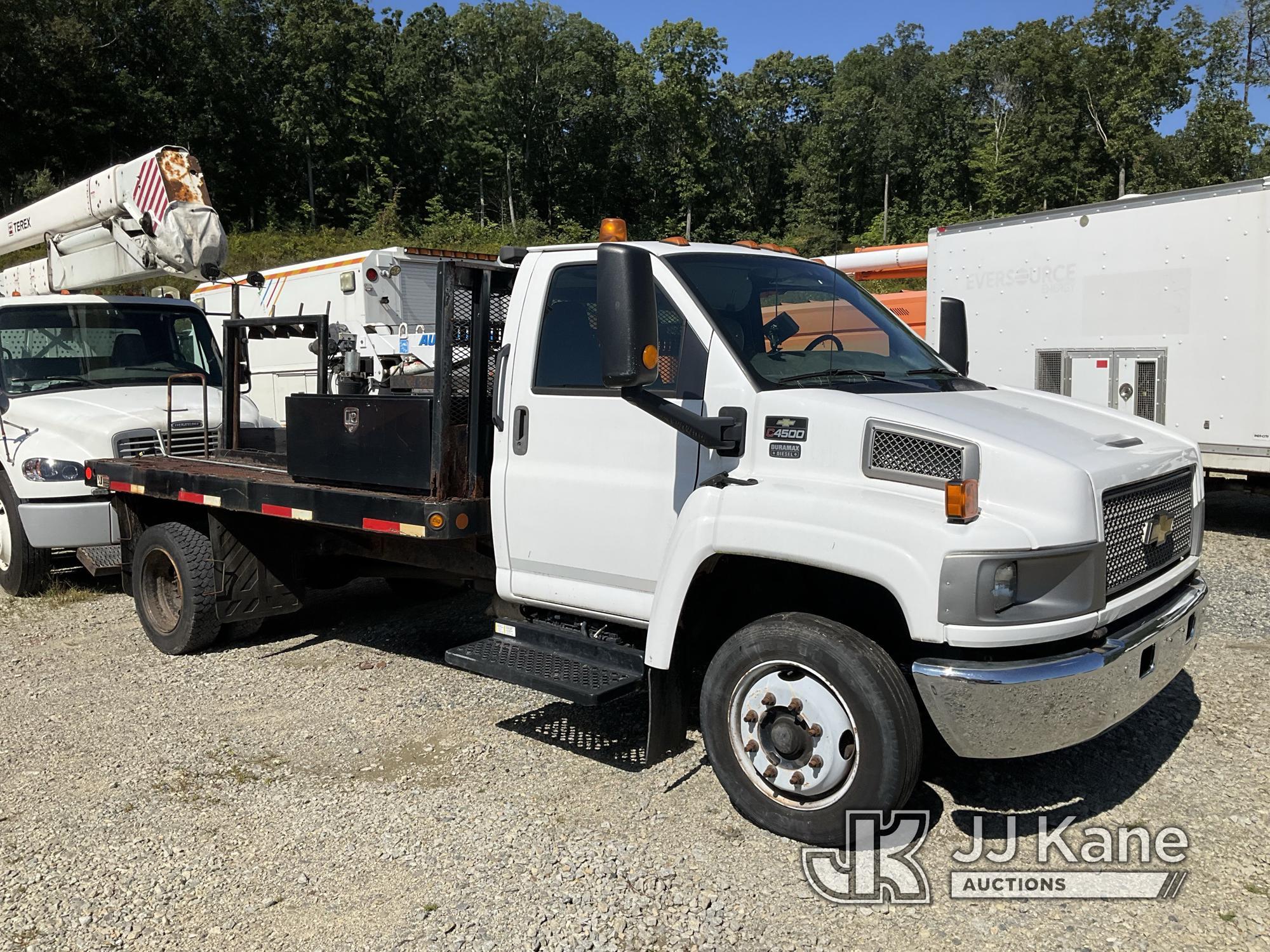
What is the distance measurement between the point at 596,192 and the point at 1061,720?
199ft

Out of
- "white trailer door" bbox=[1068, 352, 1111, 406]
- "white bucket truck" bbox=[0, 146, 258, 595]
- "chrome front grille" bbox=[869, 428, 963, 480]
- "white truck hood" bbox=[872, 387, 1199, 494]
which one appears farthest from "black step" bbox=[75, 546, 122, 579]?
"white trailer door" bbox=[1068, 352, 1111, 406]

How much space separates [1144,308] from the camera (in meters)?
9.33

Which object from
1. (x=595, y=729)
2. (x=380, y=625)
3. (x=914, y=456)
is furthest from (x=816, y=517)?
(x=380, y=625)

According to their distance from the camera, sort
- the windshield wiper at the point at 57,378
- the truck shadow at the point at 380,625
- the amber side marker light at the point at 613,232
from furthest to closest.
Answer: the windshield wiper at the point at 57,378, the truck shadow at the point at 380,625, the amber side marker light at the point at 613,232

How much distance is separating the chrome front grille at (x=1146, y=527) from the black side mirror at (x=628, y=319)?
5.28ft

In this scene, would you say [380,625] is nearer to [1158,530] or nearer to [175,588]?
[175,588]

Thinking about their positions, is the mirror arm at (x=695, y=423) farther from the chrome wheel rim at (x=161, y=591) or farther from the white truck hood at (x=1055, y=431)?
the chrome wheel rim at (x=161, y=591)

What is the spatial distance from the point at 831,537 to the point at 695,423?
66cm

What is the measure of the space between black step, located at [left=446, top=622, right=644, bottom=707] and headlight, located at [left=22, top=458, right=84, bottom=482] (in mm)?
4368

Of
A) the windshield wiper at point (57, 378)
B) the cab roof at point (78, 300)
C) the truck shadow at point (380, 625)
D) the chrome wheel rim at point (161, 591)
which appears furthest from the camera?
the cab roof at point (78, 300)

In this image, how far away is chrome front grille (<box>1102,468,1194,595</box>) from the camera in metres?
3.38

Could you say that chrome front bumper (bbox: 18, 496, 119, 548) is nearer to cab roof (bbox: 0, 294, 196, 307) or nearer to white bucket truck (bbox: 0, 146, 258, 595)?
white bucket truck (bbox: 0, 146, 258, 595)

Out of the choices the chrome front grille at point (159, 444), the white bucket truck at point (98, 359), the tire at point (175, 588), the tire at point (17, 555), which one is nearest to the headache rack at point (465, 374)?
the tire at point (175, 588)

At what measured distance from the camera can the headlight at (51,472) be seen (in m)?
7.27
